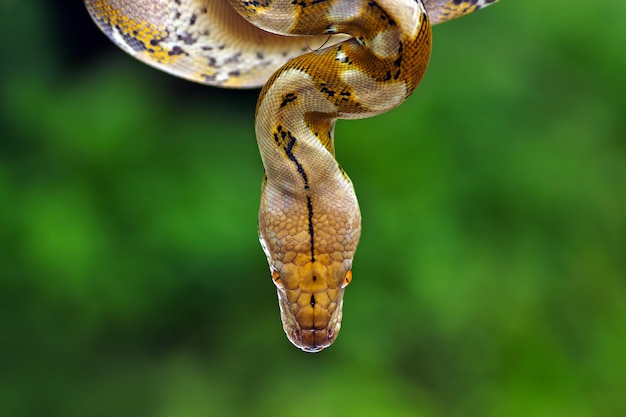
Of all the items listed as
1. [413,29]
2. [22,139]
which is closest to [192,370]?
[22,139]

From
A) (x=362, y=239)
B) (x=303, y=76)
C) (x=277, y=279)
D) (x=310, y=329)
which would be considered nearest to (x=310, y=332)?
(x=310, y=329)

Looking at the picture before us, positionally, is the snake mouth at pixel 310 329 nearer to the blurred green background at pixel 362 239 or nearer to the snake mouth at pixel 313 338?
the snake mouth at pixel 313 338

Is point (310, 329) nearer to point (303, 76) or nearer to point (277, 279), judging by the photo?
point (277, 279)

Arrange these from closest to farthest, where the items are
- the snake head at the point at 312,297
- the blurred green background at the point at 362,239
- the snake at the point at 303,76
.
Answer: the snake at the point at 303,76 < the snake head at the point at 312,297 < the blurred green background at the point at 362,239

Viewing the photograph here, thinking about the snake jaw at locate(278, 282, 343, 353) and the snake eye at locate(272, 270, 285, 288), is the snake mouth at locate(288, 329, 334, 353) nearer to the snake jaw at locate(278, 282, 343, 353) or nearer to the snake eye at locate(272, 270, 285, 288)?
the snake jaw at locate(278, 282, 343, 353)

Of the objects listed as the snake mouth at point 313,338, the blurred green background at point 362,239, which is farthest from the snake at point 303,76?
the blurred green background at point 362,239

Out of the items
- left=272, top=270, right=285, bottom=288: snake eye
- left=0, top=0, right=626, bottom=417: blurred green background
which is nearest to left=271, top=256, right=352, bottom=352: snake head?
left=272, top=270, right=285, bottom=288: snake eye

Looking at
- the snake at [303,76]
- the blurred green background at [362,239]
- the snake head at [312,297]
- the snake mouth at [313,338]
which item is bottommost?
the blurred green background at [362,239]
